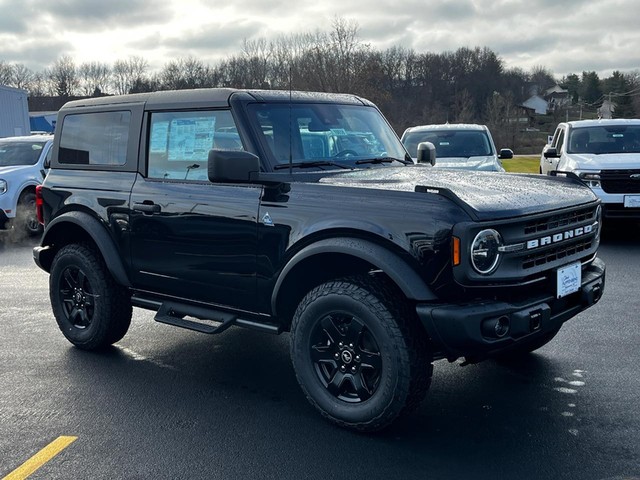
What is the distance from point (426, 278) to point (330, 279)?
0.78 metres

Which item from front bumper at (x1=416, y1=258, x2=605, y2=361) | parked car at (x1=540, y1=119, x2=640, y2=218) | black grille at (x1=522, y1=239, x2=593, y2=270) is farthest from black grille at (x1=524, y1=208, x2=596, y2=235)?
parked car at (x1=540, y1=119, x2=640, y2=218)

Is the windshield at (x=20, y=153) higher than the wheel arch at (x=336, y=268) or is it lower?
higher

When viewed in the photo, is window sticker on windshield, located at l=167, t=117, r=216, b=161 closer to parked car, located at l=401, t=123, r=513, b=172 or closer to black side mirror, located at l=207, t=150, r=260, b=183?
black side mirror, located at l=207, t=150, r=260, b=183

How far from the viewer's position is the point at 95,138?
5445mm

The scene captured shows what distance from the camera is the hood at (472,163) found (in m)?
11.3

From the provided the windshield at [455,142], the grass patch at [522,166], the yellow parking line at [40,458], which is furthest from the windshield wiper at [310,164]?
the grass patch at [522,166]

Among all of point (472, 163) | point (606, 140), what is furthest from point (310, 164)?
point (606, 140)

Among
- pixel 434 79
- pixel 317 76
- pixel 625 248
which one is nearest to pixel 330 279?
pixel 625 248

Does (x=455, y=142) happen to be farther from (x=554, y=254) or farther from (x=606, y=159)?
(x=554, y=254)

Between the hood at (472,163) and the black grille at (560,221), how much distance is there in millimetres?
6944

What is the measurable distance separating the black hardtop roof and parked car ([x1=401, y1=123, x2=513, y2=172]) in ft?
22.2

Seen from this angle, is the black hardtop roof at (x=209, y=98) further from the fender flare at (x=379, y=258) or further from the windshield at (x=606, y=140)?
the windshield at (x=606, y=140)

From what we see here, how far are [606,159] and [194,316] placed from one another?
776cm

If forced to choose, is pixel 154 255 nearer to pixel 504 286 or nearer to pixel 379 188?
pixel 379 188
